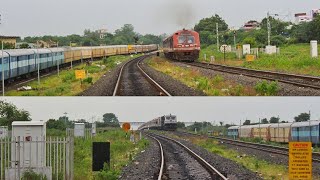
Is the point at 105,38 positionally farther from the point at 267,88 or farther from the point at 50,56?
the point at 50,56

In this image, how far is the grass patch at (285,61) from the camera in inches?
395

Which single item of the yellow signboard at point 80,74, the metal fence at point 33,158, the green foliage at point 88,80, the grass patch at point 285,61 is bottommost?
the metal fence at point 33,158

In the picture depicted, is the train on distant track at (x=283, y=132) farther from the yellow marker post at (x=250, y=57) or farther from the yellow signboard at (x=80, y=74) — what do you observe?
the yellow signboard at (x=80, y=74)

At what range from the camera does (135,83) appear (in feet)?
35.5

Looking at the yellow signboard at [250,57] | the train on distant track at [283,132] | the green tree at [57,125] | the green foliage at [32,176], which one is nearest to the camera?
the yellow signboard at [250,57]

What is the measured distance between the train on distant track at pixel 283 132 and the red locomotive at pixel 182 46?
14243 millimetres

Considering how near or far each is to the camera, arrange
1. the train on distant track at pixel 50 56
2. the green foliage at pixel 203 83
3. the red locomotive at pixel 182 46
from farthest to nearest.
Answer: the train on distant track at pixel 50 56 → the red locomotive at pixel 182 46 → the green foliage at pixel 203 83

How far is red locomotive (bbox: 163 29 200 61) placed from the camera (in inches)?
451

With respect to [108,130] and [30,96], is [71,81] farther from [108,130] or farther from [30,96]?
[108,130]

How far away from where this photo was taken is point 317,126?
25.3 metres

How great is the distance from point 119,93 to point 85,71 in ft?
3.59

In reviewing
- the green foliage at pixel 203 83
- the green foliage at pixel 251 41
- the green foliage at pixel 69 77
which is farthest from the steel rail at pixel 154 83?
the green foliage at pixel 251 41

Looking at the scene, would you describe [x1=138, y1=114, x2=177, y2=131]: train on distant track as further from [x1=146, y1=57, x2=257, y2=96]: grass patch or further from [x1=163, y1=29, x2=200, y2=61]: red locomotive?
[x1=146, y1=57, x2=257, y2=96]: grass patch

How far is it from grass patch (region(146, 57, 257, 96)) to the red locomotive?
0.28m
